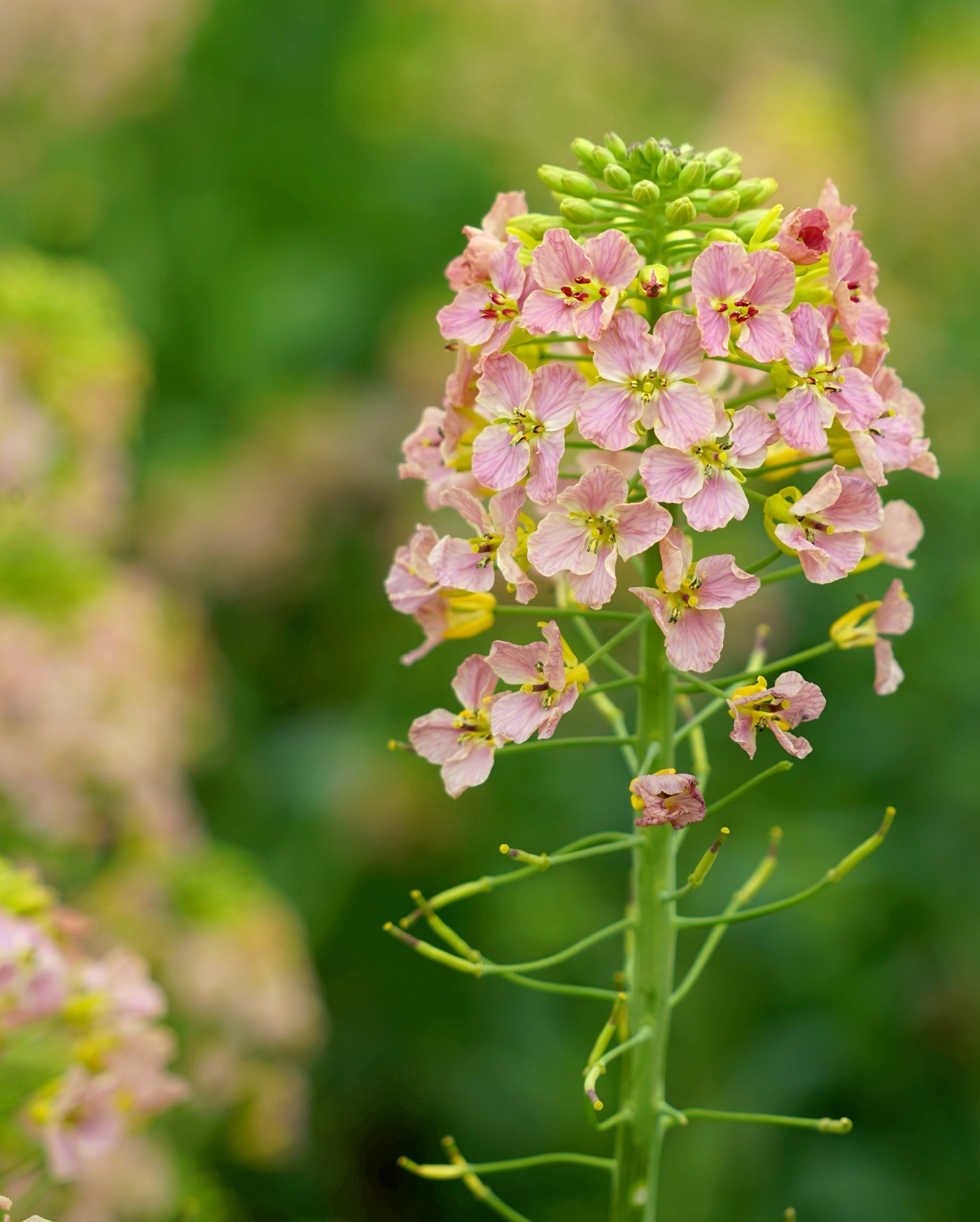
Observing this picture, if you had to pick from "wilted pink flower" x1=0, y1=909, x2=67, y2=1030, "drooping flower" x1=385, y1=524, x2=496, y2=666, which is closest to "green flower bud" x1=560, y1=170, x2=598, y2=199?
"drooping flower" x1=385, y1=524, x2=496, y2=666

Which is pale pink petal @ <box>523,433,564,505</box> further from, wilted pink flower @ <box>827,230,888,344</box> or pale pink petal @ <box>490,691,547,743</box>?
wilted pink flower @ <box>827,230,888,344</box>

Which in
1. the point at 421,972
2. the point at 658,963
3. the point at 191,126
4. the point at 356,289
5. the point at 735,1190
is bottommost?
the point at 735,1190

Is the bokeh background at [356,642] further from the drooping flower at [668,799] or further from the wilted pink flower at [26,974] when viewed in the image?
the drooping flower at [668,799]

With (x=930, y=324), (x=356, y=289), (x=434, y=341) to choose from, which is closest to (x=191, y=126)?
(x=356, y=289)

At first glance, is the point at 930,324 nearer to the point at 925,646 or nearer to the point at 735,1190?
the point at 925,646

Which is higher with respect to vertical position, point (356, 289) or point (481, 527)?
point (356, 289)

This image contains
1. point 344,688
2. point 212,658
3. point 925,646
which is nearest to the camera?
point 925,646
